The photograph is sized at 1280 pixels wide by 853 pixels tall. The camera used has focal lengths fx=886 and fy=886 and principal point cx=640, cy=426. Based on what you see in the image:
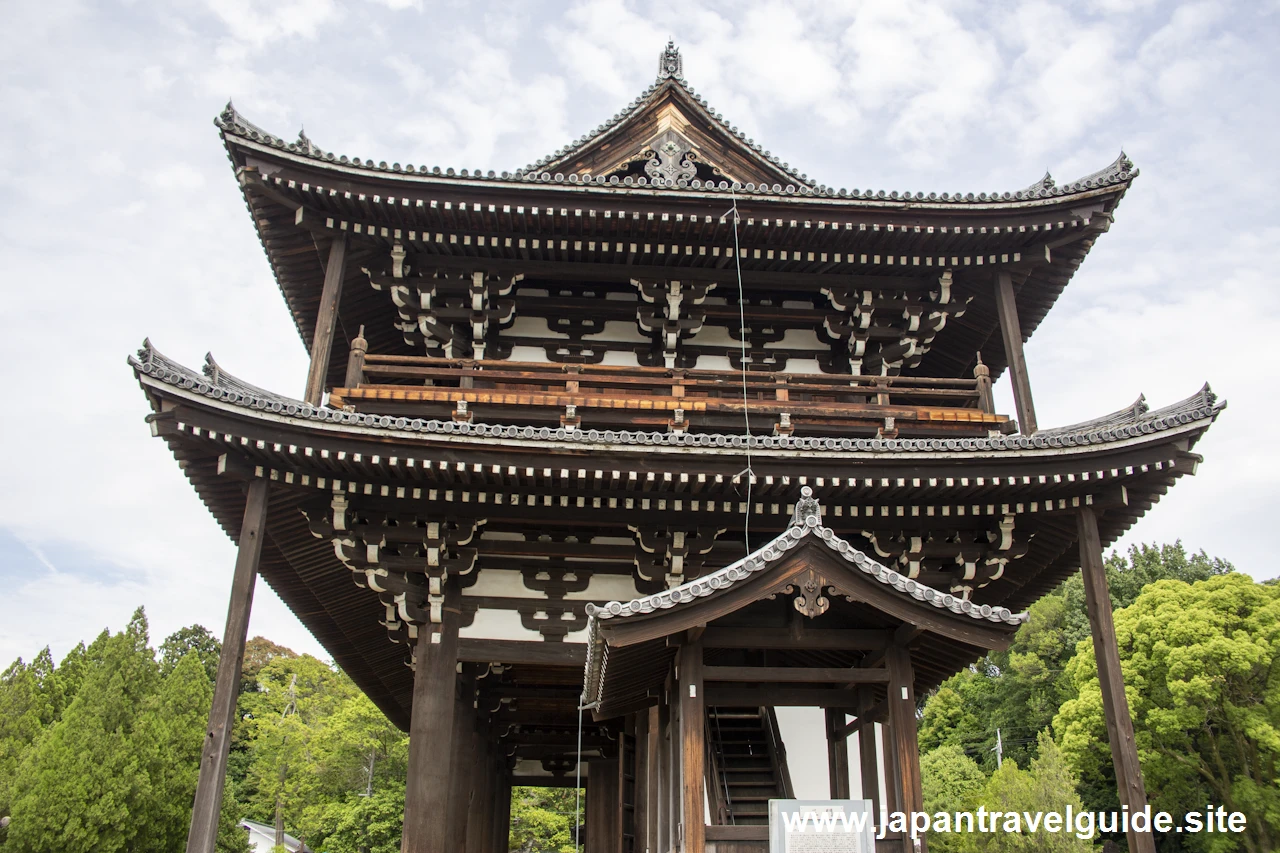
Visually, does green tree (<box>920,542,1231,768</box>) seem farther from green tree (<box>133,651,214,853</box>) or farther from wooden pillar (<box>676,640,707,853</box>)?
wooden pillar (<box>676,640,707,853</box>)

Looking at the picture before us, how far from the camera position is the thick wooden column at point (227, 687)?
9055 millimetres

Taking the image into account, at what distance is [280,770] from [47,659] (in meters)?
9.99

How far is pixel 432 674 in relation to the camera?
1103 centimetres

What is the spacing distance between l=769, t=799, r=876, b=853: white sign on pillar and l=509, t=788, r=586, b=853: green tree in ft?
85.5

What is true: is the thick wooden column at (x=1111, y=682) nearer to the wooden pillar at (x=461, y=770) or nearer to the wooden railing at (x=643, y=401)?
the wooden railing at (x=643, y=401)

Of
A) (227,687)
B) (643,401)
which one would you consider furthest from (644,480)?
(227,687)

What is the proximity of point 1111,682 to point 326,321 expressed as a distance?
35.3ft

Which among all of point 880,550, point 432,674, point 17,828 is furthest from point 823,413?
point 17,828

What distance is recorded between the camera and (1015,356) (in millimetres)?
12531

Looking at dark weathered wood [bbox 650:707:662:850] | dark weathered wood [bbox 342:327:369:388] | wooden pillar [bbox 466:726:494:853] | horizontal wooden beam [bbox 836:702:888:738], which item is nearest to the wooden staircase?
dark weathered wood [bbox 650:707:662:850]

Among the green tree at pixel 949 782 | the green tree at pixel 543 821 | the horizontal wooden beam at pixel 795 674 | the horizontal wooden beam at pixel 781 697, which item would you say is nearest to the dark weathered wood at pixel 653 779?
the horizontal wooden beam at pixel 781 697

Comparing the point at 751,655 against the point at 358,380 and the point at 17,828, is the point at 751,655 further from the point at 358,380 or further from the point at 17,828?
the point at 17,828

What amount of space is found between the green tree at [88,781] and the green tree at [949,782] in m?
26.4

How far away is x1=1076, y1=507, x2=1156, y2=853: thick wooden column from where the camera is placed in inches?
384
